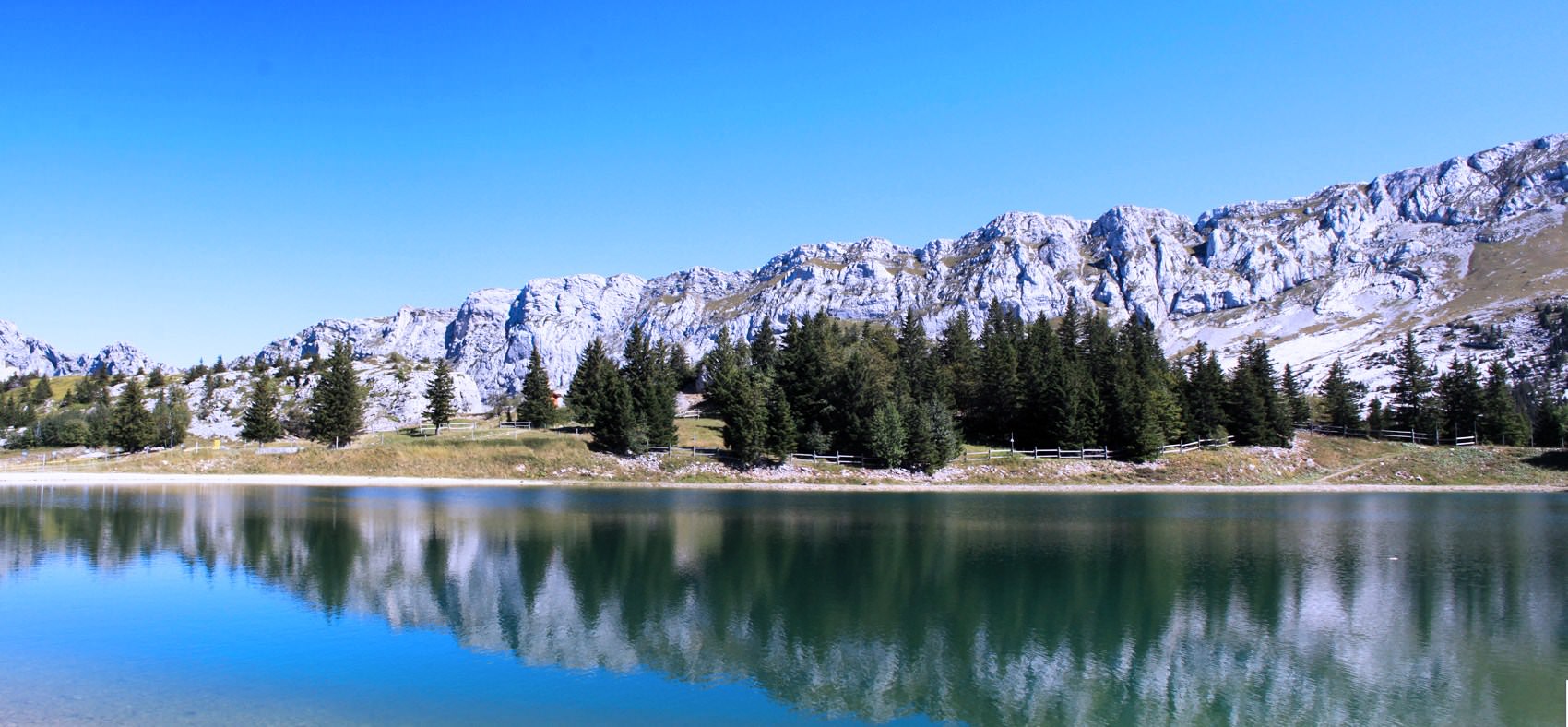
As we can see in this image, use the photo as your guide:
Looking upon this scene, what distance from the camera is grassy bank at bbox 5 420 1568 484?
2889 inches

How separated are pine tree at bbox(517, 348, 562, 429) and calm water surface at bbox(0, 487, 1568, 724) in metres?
50.7

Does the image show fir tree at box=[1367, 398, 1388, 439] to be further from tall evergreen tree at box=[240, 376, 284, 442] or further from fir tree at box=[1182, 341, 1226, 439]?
tall evergreen tree at box=[240, 376, 284, 442]

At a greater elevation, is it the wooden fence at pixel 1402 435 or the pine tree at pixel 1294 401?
the pine tree at pixel 1294 401

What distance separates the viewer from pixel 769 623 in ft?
69.5

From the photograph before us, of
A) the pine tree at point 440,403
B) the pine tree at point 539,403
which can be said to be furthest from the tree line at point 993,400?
the pine tree at point 440,403

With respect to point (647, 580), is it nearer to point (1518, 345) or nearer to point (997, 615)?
point (997, 615)

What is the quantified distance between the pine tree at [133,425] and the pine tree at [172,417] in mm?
4690

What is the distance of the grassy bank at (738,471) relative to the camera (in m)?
73.4

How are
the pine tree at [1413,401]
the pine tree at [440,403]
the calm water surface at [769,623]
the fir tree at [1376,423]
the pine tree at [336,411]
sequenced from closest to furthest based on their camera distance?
1. the calm water surface at [769,623]
2. the pine tree at [336,411]
3. the pine tree at [440,403]
4. the pine tree at [1413,401]
5. the fir tree at [1376,423]

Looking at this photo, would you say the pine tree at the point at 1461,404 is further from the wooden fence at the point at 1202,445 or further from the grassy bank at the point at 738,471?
the wooden fence at the point at 1202,445

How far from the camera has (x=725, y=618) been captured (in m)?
21.7

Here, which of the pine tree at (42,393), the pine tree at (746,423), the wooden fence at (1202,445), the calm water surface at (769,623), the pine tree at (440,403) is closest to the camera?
A: the calm water surface at (769,623)

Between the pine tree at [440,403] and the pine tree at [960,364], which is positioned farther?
the pine tree at [960,364]

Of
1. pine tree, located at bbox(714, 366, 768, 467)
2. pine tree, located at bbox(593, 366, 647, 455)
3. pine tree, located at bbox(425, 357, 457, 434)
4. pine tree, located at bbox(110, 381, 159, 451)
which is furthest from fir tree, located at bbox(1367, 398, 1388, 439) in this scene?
pine tree, located at bbox(110, 381, 159, 451)
